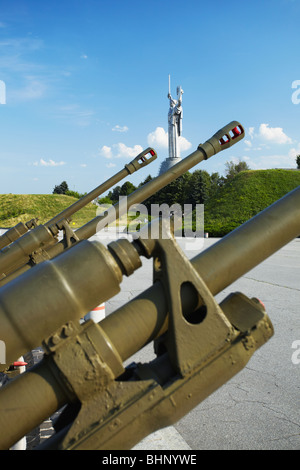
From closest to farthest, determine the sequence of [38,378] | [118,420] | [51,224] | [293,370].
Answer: [118,420] < [38,378] < [293,370] < [51,224]

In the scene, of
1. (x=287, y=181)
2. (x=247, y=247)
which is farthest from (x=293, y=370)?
(x=287, y=181)

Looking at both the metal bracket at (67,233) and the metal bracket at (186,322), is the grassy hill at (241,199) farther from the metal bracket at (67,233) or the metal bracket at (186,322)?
the metal bracket at (186,322)

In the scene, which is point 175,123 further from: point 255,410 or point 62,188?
point 255,410

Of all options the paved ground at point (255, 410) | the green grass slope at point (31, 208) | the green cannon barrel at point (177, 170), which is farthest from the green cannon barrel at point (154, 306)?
the green grass slope at point (31, 208)

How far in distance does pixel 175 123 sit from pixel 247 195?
2270 centimetres

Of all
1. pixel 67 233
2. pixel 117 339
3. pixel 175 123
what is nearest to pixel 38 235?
pixel 67 233

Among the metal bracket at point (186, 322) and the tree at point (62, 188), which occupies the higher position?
the tree at point (62, 188)

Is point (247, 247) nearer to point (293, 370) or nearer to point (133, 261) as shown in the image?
point (133, 261)

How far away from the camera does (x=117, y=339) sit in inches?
53.2

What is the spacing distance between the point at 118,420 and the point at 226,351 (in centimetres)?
40

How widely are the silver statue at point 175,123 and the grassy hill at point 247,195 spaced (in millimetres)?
15917

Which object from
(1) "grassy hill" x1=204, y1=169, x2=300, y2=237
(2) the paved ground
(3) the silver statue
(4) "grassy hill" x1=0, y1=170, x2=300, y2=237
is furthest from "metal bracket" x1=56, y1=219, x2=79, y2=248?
(3) the silver statue

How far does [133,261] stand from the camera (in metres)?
1.39

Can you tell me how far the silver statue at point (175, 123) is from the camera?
187ft
